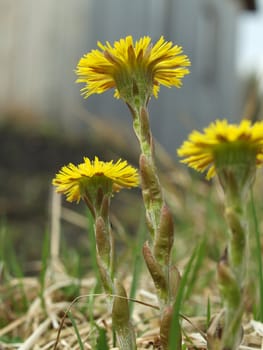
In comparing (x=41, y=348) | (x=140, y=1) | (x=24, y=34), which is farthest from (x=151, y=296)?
(x=140, y=1)

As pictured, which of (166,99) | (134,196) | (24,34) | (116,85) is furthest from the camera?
(166,99)

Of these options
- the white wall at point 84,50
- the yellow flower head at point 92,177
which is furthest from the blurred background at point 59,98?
the yellow flower head at point 92,177

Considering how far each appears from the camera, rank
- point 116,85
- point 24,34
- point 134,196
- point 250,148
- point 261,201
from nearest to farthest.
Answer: point 250,148 → point 116,85 → point 261,201 → point 134,196 → point 24,34

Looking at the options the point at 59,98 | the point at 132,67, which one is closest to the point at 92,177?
the point at 132,67

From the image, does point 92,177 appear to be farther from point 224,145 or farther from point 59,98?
point 59,98

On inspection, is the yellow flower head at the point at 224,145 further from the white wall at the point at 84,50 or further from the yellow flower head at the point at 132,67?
the white wall at the point at 84,50

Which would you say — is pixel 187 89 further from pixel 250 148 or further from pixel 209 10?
pixel 250 148

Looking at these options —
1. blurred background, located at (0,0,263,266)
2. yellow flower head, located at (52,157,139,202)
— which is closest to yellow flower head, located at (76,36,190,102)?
yellow flower head, located at (52,157,139,202)
